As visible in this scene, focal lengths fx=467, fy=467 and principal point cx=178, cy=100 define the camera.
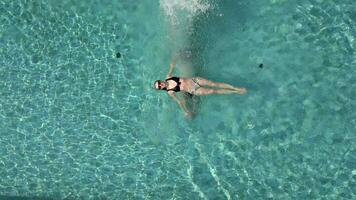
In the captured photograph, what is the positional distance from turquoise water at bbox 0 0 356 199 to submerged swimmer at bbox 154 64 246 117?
13 centimetres

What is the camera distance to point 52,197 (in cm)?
767

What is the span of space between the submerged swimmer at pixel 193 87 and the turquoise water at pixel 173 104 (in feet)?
0.41

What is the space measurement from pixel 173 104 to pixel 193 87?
1.67ft

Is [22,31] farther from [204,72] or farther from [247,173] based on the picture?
[247,173]

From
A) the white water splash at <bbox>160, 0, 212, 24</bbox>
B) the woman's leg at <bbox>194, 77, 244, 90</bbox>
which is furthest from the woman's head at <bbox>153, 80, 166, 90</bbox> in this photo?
the white water splash at <bbox>160, 0, 212, 24</bbox>

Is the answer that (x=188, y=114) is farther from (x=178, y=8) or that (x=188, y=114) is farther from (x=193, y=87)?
(x=178, y=8)

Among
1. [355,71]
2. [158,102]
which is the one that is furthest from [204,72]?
[355,71]

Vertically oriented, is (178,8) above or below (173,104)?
above

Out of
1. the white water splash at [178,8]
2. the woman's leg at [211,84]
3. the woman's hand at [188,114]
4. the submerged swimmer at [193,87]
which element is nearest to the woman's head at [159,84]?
the submerged swimmer at [193,87]

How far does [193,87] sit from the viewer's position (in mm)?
6965

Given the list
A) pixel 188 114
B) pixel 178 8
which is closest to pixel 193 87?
pixel 188 114

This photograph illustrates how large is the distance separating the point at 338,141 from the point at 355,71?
41.5 inches

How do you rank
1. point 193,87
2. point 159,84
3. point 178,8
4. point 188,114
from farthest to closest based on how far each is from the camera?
point 178,8, point 188,114, point 193,87, point 159,84

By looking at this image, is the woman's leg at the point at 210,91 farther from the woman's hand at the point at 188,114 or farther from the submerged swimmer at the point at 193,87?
the woman's hand at the point at 188,114
